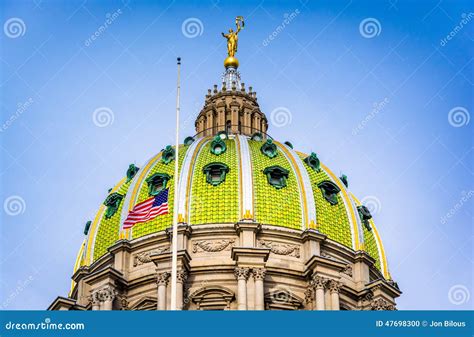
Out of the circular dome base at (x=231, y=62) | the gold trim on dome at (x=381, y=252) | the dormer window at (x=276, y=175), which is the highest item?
the circular dome base at (x=231, y=62)

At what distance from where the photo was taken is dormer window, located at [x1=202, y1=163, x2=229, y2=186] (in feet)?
282

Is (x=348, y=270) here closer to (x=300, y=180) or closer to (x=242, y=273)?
(x=300, y=180)

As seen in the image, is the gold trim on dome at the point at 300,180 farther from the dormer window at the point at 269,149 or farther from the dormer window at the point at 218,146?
the dormer window at the point at 218,146

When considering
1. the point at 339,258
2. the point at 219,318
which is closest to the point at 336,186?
the point at 339,258

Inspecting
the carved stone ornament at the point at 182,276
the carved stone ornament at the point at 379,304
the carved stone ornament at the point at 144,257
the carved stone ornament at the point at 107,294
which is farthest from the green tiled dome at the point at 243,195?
the carved stone ornament at the point at 107,294

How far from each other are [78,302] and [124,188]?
1133cm

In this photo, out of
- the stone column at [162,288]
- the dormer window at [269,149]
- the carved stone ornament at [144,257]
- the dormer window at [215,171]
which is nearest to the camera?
the stone column at [162,288]

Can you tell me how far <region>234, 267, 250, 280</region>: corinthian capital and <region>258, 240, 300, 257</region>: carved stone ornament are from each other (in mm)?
4531

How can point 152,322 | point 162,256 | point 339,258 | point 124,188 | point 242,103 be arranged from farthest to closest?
1. point 242,103
2. point 124,188
3. point 339,258
4. point 162,256
5. point 152,322

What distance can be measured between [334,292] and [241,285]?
650cm

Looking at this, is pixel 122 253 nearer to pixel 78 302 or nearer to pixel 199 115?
pixel 78 302

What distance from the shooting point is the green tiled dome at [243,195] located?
83812 millimetres

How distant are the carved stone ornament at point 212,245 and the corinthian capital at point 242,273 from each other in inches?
154

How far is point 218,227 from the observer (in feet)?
270
